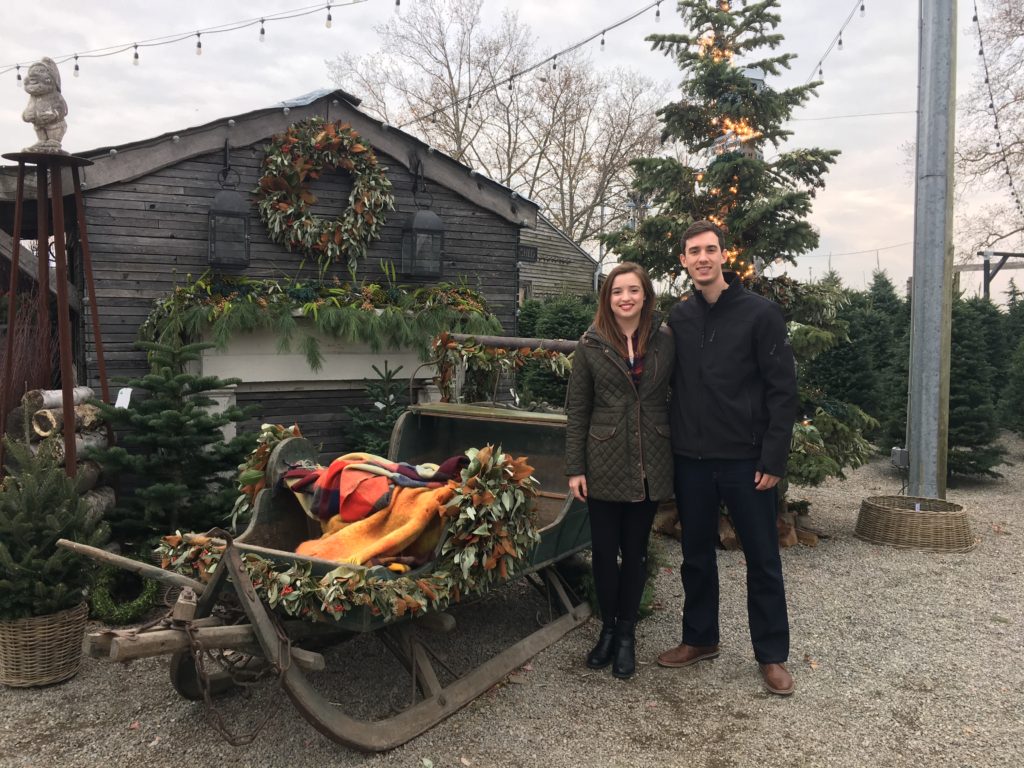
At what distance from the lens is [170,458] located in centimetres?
523

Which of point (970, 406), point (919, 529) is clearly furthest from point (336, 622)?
point (970, 406)

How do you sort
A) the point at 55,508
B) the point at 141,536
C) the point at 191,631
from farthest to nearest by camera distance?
1. the point at 141,536
2. the point at 55,508
3. the point at 191,631

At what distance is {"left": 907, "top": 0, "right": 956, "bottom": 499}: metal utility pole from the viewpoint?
277 inches

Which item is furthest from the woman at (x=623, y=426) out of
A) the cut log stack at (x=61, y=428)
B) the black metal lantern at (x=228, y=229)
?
the black metal lantern at (x=228, y=229)

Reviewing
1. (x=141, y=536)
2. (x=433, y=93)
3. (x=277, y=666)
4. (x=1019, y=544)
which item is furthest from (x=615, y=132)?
(x=277, y=666)

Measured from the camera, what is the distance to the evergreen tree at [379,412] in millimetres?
7134

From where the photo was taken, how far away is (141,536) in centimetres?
521

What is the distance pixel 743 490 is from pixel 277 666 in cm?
217

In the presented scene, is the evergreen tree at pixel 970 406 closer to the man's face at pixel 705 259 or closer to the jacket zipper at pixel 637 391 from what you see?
the man's face at pixel 705 259

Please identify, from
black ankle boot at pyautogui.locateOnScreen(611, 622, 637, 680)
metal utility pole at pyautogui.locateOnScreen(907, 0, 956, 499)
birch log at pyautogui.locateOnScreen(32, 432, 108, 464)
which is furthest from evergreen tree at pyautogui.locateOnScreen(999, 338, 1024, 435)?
birch log at pyautogui.locateOnScreen(32, 432, 108, 464)

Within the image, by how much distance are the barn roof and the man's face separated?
14.4 ft

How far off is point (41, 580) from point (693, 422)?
10.7ft

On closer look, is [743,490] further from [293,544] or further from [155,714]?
[155,714]

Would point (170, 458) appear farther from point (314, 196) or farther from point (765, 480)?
point (765, 480)
